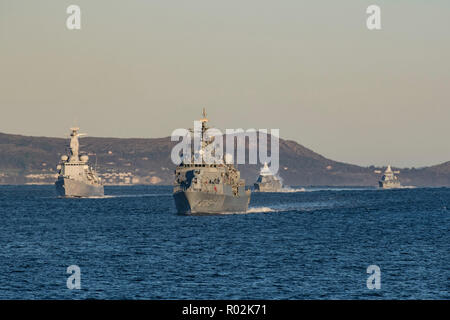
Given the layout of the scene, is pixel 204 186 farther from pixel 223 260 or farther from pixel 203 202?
pixel 223 260

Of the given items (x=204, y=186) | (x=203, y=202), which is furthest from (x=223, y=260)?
(x=203, y=202)

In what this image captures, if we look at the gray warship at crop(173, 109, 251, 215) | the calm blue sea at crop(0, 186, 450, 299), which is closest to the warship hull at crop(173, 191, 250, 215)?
the gray warship at crop(173, 109, 251, 215)

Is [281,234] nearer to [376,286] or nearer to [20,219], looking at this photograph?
[376,286]

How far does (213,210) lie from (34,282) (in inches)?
2319

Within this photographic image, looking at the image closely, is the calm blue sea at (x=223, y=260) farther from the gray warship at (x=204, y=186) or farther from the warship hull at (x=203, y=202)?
the gray warship at (x=204, y=186)

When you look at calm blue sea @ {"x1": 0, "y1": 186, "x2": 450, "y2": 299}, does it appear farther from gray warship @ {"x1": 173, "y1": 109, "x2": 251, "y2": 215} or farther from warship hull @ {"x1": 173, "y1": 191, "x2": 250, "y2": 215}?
gray warship @ {"x1": 173, "y1": 109, "x2": 251, "y2": 215}

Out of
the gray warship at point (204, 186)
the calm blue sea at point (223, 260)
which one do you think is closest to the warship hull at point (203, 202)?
the gray warship at point (204, 186)

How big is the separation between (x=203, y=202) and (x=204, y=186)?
9.71ft

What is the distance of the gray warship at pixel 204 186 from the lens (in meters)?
95.8

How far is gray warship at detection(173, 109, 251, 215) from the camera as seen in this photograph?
9575cm

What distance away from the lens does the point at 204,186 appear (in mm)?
95688

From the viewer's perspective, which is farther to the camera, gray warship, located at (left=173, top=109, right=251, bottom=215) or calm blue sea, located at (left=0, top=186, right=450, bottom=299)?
gray warship, located at (left=173, top=109, right=251, bottom=215)

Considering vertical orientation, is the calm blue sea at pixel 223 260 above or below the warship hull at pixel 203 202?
below
